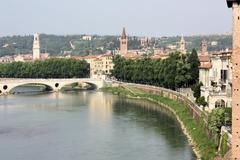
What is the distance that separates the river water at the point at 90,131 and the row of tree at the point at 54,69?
24.5m

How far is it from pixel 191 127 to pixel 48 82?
32206 millimetres

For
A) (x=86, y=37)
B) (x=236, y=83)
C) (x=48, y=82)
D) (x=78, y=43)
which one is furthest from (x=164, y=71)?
(x=86, y=37)

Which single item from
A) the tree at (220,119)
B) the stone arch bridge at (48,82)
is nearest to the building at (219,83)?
the tree at (220,119)

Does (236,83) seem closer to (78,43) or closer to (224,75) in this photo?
(224,75)

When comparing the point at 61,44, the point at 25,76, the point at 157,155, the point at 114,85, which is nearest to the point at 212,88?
Answer: the point at 157,155

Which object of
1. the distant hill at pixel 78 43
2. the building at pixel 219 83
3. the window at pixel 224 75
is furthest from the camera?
the distant hill at pixel 78 43

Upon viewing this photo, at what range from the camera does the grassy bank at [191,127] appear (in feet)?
66.3

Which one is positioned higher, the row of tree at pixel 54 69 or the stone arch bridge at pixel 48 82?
the row of tree at pixel 54 69

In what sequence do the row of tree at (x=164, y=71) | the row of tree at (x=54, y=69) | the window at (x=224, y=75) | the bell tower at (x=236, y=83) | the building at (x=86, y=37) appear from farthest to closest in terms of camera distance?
1. the building at (x=86, y=37)
2. the row of tree at (x=54, y=69)
3. the row of tree at (x=164, y=71)
4. the window at (x=224, y=75)
5. the bell tower at (x=236, y=83)

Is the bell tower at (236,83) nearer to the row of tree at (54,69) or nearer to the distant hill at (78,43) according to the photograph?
the row of tree at (54,69)

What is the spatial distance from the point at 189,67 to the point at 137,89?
32.8ft

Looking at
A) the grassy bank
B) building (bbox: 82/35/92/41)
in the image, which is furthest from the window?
building (bbox: 82/35/92/41)

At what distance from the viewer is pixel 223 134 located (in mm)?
18734

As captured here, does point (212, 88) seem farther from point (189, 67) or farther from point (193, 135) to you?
point (189, 67)
